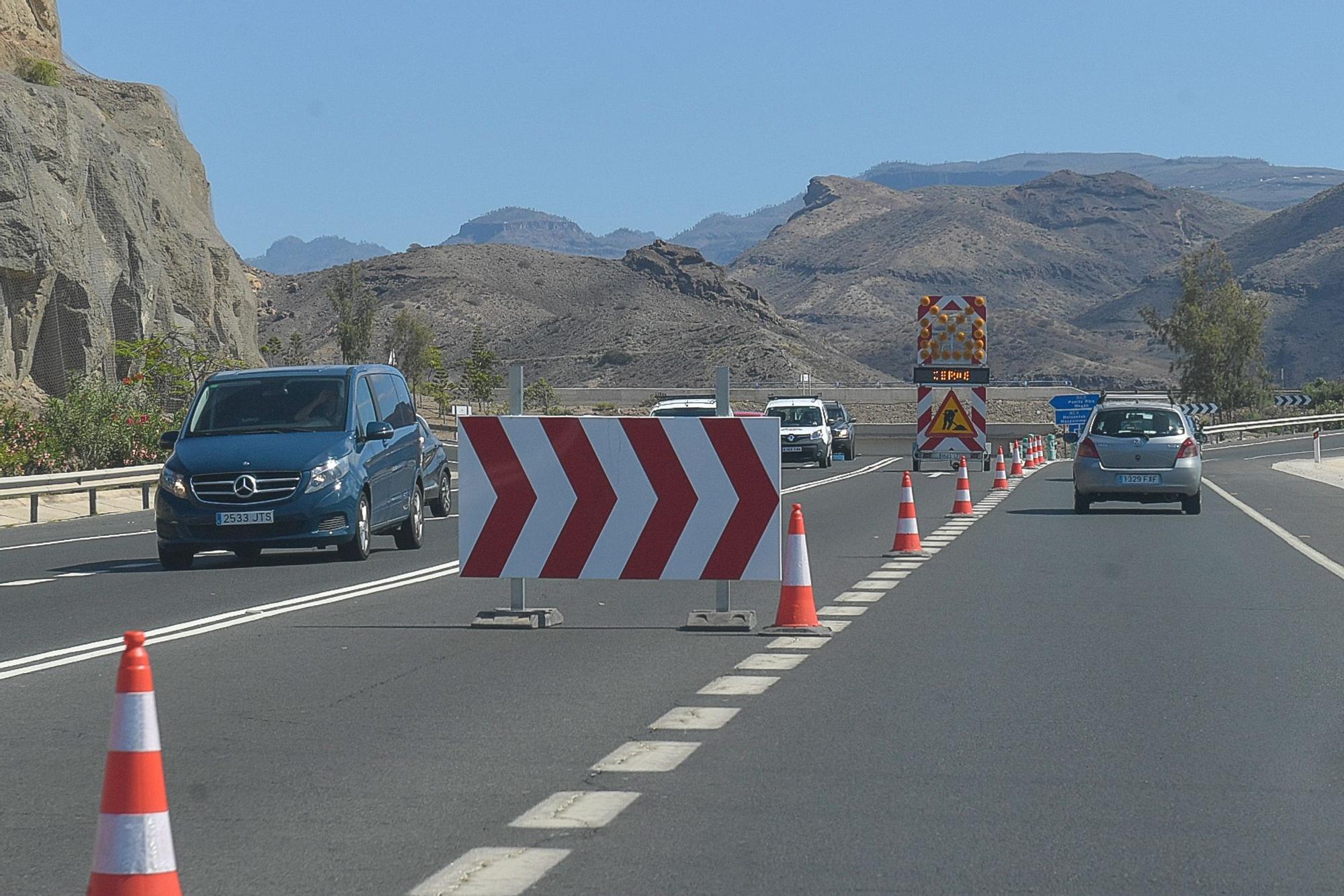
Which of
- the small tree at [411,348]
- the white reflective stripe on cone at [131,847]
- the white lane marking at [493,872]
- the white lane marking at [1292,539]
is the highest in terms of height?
the small tree at [411,348]

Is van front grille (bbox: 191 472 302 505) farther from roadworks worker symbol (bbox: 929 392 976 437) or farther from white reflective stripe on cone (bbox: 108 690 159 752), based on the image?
roadworks worker symbol (bbox: 929 392 976 437)

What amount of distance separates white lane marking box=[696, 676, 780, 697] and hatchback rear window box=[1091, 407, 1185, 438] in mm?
16257

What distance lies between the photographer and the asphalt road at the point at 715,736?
5762 mm

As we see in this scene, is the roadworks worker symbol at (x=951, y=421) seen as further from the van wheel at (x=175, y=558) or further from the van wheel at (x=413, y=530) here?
the van wheel at (x=175, y=558)

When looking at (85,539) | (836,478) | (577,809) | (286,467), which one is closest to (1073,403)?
(836,478)

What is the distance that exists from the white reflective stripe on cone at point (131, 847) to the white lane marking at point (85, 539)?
16.5 meters

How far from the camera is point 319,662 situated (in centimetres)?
1028

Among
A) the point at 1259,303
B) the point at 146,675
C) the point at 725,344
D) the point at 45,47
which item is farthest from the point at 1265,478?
the point at 725,344

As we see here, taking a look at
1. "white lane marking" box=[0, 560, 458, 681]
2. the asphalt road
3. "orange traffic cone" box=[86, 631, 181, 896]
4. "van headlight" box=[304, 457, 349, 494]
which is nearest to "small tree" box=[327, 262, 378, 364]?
"van headlight" box=[304, 457, 349, 494]

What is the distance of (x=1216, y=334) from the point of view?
8844 centimetres

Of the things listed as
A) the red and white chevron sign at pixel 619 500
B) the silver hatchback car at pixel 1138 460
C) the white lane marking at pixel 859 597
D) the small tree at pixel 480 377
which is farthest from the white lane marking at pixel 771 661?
the small tree at pixel 480 377

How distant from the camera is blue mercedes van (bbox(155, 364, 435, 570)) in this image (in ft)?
53.4

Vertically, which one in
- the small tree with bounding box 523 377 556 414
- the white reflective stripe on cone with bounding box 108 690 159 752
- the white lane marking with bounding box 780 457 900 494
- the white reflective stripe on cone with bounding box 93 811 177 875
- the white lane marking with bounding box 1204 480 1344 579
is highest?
the small tree with bounding box 523 377 556 414

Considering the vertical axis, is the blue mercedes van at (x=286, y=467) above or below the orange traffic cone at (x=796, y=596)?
above
